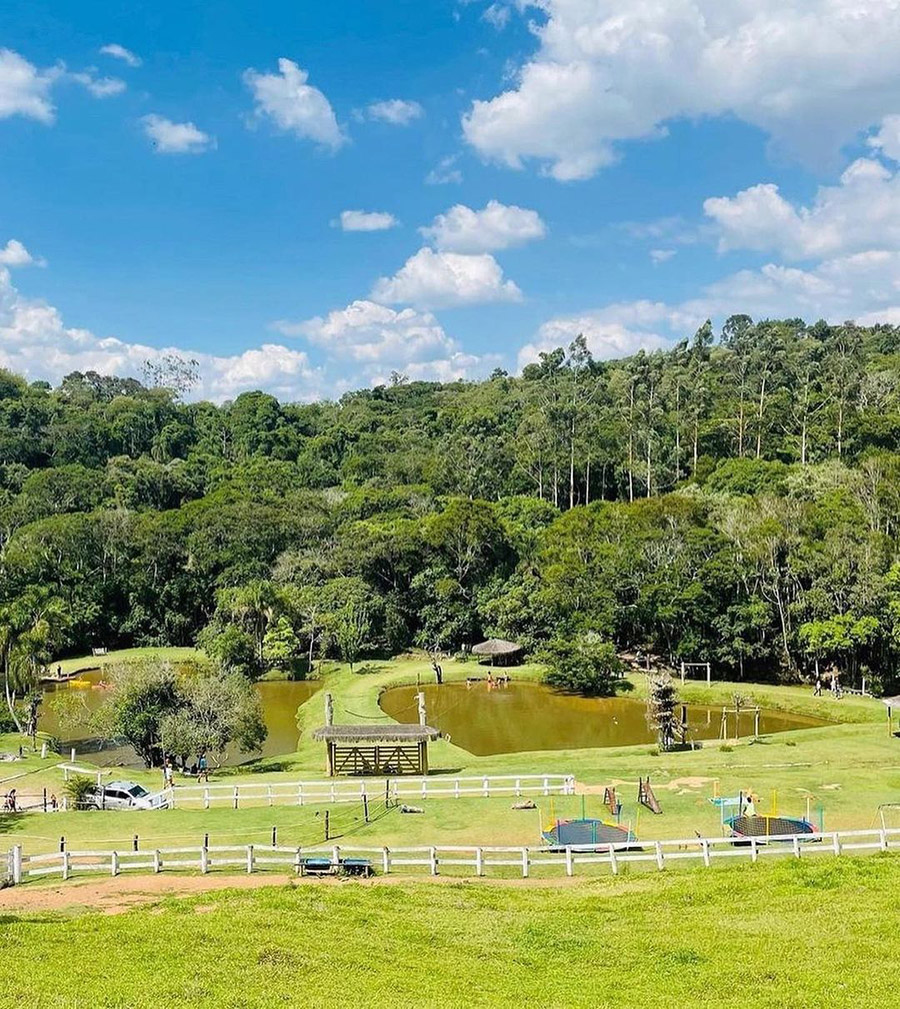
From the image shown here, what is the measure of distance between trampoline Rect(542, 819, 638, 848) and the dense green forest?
2995cm

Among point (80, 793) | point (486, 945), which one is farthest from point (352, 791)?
point (486, 945)

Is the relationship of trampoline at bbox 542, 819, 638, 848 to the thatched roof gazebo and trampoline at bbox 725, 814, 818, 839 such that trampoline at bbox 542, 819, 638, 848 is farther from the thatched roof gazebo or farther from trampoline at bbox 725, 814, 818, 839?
the thatched roof gazebo

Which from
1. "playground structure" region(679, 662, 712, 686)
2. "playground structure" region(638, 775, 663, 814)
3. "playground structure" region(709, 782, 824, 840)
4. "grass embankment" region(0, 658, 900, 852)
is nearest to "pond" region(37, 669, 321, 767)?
"grass embankment" region(0, 658, 900, 852)

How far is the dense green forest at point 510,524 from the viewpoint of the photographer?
176 feet

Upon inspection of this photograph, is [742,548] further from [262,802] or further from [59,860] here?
[59,860]

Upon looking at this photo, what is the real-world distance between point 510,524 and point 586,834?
5233 centimetres

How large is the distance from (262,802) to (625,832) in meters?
11.2

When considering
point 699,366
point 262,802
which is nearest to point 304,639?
point 262,802

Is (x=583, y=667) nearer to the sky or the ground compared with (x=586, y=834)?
nearer to the sky

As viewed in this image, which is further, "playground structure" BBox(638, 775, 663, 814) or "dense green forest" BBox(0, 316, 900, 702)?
"dense green forest" BBox(0, 316, 900, 702)

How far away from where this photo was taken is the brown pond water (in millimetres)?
39938

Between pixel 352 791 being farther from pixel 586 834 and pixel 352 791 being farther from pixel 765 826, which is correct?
pixel 765 826

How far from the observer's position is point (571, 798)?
24.7 m

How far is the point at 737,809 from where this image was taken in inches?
890
